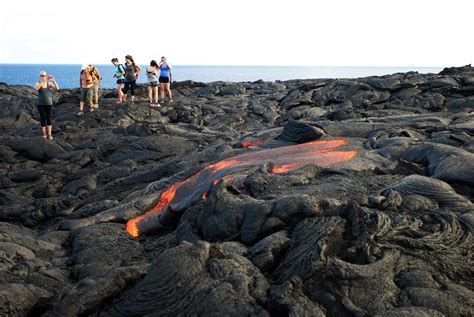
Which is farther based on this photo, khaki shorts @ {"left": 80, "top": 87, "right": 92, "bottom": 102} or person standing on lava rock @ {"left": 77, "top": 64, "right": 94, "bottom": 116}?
khaki shorts @ {"left": 80, "top": 87, "right": 92, "bottom": 102}

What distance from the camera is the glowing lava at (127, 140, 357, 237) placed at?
822cm

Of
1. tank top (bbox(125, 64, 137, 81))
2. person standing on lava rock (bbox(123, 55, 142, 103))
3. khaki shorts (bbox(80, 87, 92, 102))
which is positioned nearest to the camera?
person standing on lava rock (bbox(123, 55, 142, 103))

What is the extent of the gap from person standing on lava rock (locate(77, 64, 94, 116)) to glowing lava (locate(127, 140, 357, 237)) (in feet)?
44.0

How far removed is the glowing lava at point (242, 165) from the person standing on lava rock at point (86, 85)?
528 inches

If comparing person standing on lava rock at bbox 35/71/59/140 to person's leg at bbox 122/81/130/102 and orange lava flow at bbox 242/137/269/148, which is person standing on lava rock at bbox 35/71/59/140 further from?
orange lava flow at bbox 242/137/269/148

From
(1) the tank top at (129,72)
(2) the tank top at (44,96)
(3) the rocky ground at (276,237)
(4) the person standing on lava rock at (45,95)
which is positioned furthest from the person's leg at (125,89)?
(3) the rocky ground at (276,237)

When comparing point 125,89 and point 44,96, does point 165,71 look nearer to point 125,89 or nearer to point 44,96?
point 125,89

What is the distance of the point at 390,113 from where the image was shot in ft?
54.9

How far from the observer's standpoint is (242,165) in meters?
9.13

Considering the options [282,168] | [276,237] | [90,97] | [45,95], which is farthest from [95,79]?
[276,237]

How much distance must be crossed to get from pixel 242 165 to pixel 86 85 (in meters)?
15.4

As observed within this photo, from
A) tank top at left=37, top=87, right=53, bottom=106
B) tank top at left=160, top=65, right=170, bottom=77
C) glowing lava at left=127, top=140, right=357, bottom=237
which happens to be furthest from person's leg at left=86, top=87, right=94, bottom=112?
glowing lava at left=127, top=140, right=357, bottom=237

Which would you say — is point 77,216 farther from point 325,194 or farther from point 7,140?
point 7,140

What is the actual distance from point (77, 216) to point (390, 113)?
1224 centimetres
